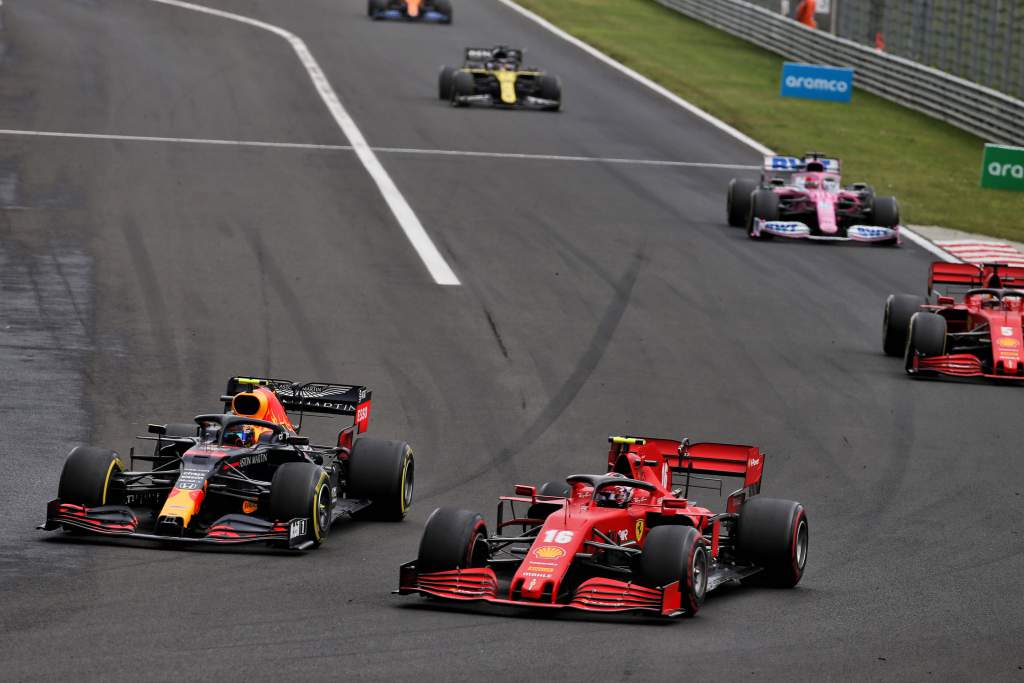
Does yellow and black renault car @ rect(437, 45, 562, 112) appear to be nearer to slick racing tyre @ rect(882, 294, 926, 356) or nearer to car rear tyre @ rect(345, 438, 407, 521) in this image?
slick racing tyre @ rect(882, 294, 926, 356)

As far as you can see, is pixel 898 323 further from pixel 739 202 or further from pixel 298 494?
pixel 298 494

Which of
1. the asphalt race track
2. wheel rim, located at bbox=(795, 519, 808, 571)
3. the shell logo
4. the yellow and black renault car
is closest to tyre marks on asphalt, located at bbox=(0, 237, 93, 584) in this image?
the asphalt race track

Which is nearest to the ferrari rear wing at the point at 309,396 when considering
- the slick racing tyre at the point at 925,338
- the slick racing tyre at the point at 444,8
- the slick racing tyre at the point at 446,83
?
the slick racing tyre at the point at 925,338

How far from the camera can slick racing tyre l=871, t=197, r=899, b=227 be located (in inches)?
1286

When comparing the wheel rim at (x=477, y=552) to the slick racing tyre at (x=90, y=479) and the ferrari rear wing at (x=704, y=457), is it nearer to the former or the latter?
the ferrari rear wing at (x=704, y=457)

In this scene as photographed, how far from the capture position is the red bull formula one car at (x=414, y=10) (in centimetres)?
5922

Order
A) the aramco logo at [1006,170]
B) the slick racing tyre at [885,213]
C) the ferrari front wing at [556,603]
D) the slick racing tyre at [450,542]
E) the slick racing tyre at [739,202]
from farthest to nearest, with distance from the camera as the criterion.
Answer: the aramco logo at [1006,170] < the slick racing tyre at [739,202] < the slick racing tyre at [885,213] < the slick racing tyre at [450,542] < the ferrari front wing at [556,603]

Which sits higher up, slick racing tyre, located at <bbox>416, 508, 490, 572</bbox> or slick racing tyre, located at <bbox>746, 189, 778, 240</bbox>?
slick racing tyre, located at <bbox>416, 508, 490, 572</bbox>

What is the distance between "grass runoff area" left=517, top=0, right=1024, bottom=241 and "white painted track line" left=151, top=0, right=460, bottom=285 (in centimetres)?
688

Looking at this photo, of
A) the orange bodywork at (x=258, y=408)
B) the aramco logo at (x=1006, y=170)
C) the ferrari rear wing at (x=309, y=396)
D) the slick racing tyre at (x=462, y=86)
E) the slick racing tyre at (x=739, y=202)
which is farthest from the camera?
the slick racing tyre at (x=462, y=86)

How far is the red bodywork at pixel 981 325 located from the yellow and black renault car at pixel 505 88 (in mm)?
21353

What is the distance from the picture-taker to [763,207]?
32.6 m

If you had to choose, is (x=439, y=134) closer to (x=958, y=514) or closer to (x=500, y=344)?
(x=500, y=344)

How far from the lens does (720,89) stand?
5053cm
